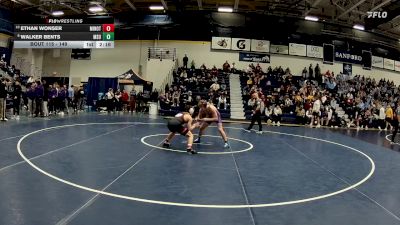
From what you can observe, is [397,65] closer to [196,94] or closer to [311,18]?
[311,18]

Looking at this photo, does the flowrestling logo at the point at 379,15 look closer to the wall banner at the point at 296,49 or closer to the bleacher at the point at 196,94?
the bleacher at the point at 196,94

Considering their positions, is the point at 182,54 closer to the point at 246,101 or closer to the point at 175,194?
the point at 246,101

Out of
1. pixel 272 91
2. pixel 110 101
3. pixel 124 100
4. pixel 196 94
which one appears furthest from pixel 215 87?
pixel 110 101

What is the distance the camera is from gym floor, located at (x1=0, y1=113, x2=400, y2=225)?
427cm

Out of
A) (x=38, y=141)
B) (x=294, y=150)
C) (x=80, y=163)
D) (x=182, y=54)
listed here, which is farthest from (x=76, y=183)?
(x=182, y=54)

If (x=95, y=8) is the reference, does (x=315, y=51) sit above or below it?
below

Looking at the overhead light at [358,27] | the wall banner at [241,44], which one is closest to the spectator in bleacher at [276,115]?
the wall banner at [241,44]

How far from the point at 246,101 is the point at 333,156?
47.1 feet

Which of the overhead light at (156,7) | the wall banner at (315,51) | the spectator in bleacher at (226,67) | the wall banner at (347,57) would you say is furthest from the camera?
the wall banner at (347,57)

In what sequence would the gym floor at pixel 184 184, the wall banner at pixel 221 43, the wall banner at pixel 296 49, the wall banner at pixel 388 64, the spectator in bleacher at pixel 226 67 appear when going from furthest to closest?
1. the wall banner at pixel 388 64
2. the wall banner at pixel 296 49
3. the wall banner at pixel 221 43
4. the spectator in bleacher at pixel 226 67
5. the gym floor at pixel 184 184

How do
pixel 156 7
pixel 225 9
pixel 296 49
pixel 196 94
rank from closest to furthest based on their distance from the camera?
pixel 196 94 < pixel 156 7 < pixel 225 9 < pixel 296 49

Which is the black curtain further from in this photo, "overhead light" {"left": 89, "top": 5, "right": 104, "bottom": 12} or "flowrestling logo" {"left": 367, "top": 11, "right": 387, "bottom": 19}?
"flowrestling logo" {"left": 367, "top": 11, "right": 387, "bottom": 19}

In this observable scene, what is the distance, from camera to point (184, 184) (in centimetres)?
573

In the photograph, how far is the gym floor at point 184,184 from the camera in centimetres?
427
